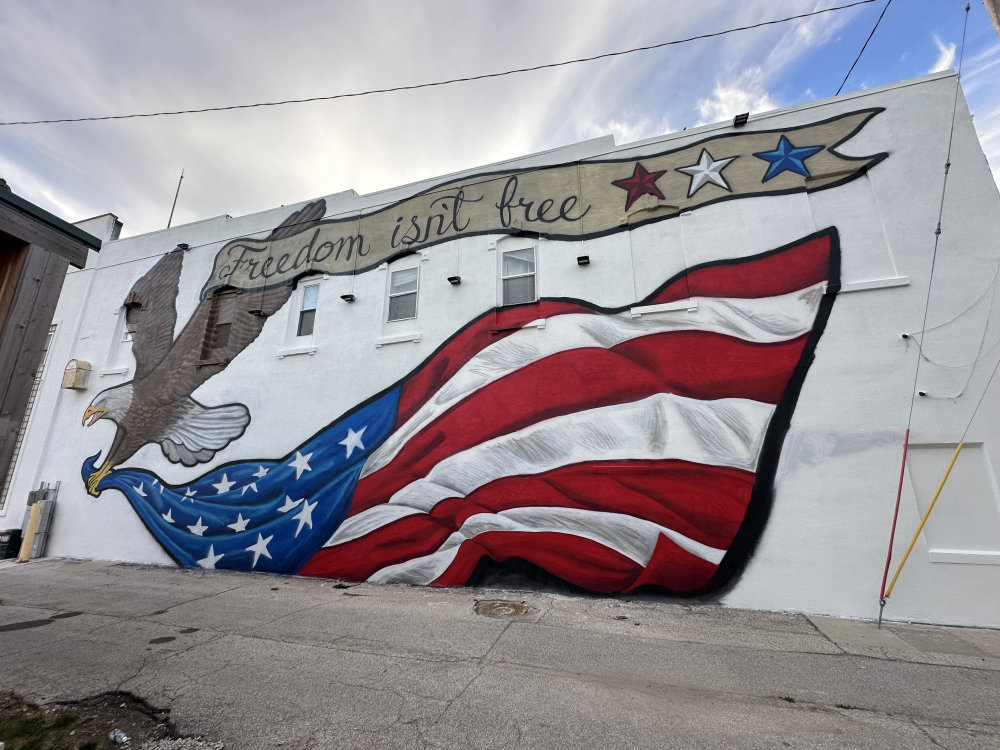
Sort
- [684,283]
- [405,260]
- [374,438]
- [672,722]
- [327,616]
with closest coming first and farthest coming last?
[672,722]
[327,616]
[684,283]
[374,438]
[405,260]

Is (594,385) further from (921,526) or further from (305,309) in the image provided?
(305,309)

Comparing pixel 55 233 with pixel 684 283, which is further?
pixel 684 283

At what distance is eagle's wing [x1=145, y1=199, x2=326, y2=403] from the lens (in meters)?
10.4

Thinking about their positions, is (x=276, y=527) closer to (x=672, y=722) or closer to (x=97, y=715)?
(x=97, y=715)

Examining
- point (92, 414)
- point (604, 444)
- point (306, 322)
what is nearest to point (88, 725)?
point (604, 444)

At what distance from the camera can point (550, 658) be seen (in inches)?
173

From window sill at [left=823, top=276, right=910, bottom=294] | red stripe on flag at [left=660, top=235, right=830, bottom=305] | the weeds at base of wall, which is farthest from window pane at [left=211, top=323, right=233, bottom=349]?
window sill at [left=823, top=276, right=910, bottom=294]

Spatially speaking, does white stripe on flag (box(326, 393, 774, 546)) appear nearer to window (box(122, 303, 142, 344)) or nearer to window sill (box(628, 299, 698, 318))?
window sill (box(628, 299, 698, 318))

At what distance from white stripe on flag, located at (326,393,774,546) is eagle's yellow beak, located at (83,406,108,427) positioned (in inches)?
322

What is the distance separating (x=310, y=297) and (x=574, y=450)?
735 centimetres

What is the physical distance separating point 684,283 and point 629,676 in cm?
600

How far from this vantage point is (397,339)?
8805 millimetres

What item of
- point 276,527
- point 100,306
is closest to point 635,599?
point 276,527

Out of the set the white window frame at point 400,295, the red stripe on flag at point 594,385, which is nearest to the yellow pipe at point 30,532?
the red stripe on flag at point 594,385
